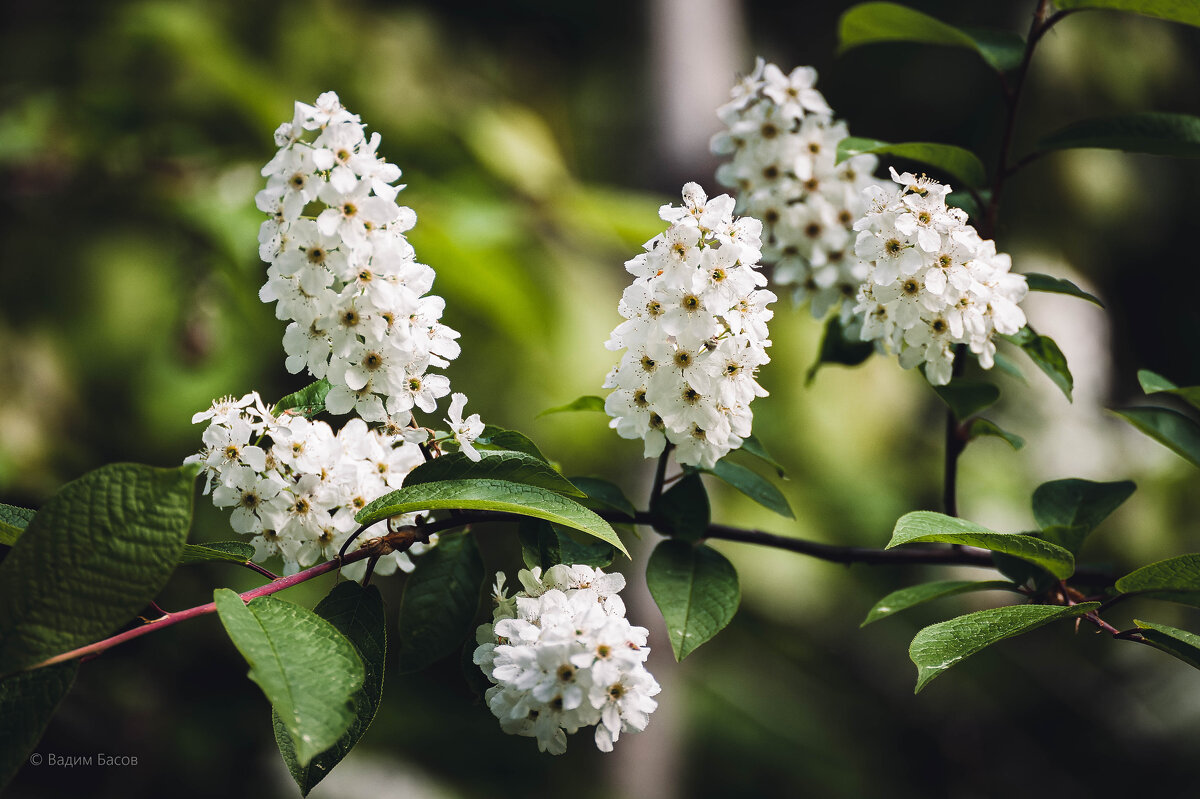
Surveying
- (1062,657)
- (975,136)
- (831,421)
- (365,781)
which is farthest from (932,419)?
(975,136)

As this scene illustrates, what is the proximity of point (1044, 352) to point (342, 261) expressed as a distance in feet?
2.21

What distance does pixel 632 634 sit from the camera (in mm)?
629

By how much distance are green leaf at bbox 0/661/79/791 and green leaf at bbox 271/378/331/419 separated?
26 centimetres

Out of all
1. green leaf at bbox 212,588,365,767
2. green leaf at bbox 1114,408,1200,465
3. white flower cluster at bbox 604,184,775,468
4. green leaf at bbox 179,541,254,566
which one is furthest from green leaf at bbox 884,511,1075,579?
green leaf at bbox 179,541,254,566

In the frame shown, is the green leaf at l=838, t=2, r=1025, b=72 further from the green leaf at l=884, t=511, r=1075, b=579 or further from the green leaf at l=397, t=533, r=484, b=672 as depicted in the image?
the green leaf at l=397, t=533, r=484, b=672

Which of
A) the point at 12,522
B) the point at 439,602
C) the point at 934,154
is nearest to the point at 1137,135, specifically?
the point at 934,154

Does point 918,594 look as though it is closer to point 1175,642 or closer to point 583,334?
point 1175,642

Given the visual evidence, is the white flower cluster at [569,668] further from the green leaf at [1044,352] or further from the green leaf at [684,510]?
the green leaf at [1044,352]

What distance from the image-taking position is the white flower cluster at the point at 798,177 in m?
0.99

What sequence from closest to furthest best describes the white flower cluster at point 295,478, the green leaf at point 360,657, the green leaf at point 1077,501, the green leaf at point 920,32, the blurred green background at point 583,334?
the green leaf at point 360,657 < the white flower cluster at point 295,478 < the green leaf at point 1077,501 < the green leaf at point 920,32 < the blurred green background at point 583,334

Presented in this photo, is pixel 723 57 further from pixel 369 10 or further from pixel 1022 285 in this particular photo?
pixel 1022 285

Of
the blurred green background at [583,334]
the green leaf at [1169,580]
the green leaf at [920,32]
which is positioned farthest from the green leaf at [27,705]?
the blurred green background at [583,334]

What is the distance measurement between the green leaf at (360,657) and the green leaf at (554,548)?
123 mm

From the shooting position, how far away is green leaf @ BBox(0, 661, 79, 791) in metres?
0.55
